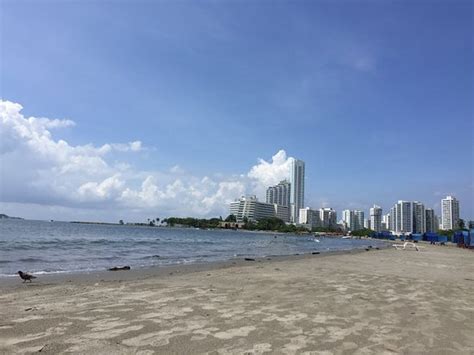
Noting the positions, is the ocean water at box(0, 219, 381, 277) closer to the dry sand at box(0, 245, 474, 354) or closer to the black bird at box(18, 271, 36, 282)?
the black bird at box(18, 271, 36, 282)

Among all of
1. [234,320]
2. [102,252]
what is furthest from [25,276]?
[102,252]

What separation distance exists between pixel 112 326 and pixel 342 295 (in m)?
6.55

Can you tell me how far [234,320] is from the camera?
7.47 metres

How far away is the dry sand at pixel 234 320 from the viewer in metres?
5.84

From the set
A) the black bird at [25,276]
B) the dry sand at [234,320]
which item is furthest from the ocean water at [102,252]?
the dry sand at [234,320]

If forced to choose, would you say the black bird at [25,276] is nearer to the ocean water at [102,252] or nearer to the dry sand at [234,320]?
the dry sand at [234,320]

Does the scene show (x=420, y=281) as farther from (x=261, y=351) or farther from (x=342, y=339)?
(x=261, y=351)

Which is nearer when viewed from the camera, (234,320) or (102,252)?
(234,320)

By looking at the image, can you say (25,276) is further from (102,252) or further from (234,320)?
(102,252)

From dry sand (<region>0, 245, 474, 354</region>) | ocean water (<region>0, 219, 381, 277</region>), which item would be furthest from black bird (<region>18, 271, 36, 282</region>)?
ocean water (<region>0, 219, 381, 277</region>)

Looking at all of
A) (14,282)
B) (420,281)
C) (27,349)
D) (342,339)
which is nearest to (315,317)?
(342,339)

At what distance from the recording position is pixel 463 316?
8.61m

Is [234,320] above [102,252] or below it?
above

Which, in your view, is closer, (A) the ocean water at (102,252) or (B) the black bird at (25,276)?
(B) the black bird at (25,276)
